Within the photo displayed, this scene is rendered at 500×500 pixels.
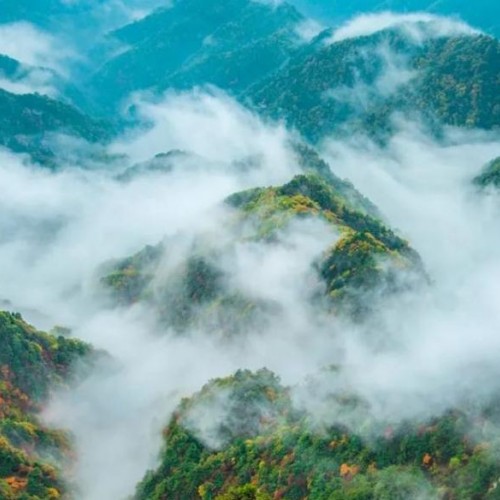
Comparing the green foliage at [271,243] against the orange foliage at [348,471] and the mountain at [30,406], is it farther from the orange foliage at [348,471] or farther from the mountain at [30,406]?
the orange foliage at [348,471]

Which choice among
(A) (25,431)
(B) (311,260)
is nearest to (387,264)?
(B) (311,260)

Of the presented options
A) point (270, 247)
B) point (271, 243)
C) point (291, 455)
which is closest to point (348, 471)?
point (291, 455)

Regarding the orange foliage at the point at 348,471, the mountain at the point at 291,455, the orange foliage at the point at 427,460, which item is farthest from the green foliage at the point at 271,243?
the orange foliage at the point at 427,460

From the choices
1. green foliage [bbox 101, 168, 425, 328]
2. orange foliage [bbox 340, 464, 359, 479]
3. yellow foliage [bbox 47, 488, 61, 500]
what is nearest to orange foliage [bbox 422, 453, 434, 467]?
orange foliage [bbox 340, 464, 359, 479]

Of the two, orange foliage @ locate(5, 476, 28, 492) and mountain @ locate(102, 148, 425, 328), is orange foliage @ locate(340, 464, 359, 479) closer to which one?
orange foliage @ locate(5, 476, 28, 492)

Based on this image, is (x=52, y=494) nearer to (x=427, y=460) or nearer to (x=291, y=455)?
(x=291, y=455)

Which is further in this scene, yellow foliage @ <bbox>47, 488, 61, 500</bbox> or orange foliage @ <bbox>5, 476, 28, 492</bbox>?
yellow foliage @ <bbox>47, 488, 61, 500</bbox>
